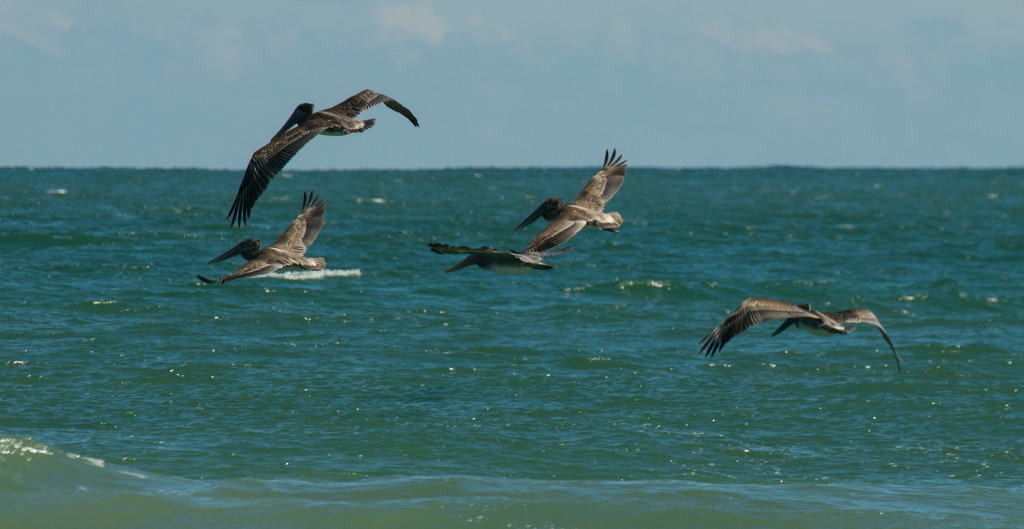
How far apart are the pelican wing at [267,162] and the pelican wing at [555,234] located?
104 inches

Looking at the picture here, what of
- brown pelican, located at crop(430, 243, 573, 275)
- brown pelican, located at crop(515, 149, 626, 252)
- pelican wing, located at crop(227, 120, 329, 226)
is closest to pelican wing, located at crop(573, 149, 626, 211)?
brown pelican, located at crop(515, 149, 626, 252)

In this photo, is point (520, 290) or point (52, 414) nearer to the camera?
point (52, 414)

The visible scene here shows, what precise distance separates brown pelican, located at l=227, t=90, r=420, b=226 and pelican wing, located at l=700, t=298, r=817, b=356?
3824 millimetres

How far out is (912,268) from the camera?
39125 millimetres

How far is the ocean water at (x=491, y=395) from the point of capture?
49.2ft

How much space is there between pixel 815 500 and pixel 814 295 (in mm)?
18294

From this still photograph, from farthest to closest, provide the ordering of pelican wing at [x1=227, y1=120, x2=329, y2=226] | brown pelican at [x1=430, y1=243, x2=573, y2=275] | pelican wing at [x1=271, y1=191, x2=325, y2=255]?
pelican wing at [x1=271, y1=191, x2=325, y2=255]
brown pelican at [x1=430, y1=243, x2=573, y2=275]
pelican wing at [x1=227, y1=120, x2=329, y2=226]

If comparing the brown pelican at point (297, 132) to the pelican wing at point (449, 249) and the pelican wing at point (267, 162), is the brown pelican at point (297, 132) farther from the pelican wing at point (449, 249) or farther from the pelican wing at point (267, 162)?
the pelican wing at point (449, 249)

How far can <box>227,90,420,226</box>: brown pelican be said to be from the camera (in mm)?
11391

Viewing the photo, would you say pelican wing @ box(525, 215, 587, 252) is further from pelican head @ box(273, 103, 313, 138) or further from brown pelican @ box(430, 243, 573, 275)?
pelican head @ box(273, 103, 313, 138)

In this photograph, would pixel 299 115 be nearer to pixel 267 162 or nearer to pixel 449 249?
pixel 267 162

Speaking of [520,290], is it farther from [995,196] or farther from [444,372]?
[995,196]

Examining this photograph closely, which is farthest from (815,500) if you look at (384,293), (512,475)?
(384,293)

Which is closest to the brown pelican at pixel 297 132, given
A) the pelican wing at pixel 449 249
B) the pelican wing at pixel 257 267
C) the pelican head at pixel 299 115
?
the pelican head at pixel 299 115
